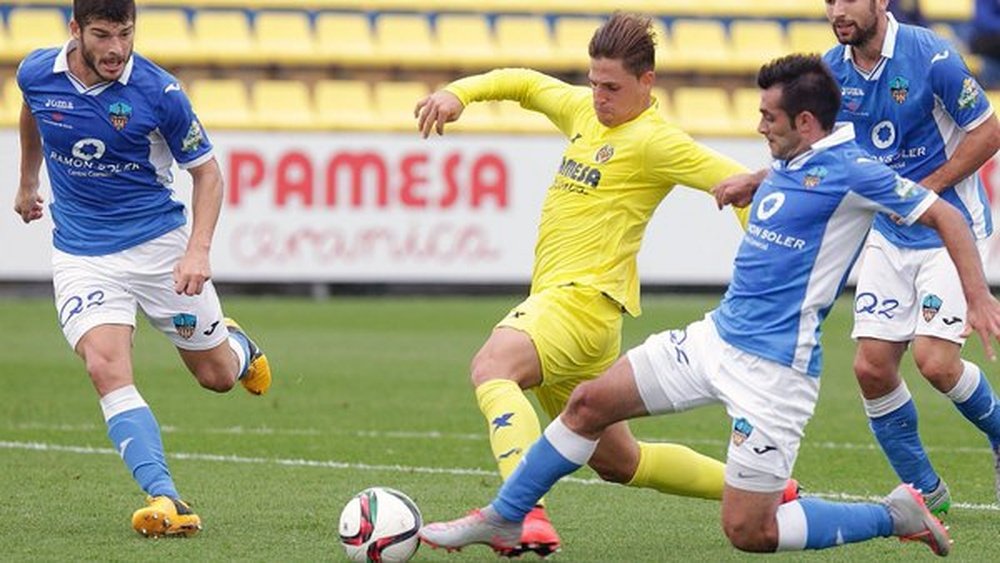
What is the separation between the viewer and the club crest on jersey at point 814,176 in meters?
6.12

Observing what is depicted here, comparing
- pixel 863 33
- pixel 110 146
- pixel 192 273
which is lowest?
pixel 192 273

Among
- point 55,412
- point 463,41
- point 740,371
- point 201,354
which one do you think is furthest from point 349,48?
point 740,371

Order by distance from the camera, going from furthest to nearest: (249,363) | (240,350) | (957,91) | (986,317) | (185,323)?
(249,363) → (240,350) → (185,323) → (957,91) → (986,317)

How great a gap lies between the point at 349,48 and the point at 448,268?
386 centimetres

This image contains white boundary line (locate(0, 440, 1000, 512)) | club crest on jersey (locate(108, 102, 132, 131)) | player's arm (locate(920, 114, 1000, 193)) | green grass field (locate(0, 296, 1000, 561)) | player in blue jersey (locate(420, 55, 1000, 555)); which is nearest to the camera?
player in blue jersey (locate(420, 55, 1000, 555))

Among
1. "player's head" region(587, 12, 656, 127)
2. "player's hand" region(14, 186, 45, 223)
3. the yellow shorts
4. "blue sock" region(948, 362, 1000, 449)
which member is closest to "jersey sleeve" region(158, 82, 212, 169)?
"player's hand" region(14, 186, 45, 223)

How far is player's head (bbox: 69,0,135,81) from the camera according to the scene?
285 inches

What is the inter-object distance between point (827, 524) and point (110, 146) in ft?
10.7

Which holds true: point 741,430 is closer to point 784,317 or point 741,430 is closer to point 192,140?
point 784,317

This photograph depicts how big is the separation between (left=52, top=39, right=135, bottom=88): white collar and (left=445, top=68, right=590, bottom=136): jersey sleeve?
4.25ft

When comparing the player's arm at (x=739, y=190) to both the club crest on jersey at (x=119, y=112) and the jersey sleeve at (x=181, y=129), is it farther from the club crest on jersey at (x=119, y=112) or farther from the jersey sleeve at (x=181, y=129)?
the club crest on jersey at (x=119, y=112)

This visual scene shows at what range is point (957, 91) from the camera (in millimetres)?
7652

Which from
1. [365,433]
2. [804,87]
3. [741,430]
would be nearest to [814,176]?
[804,87]

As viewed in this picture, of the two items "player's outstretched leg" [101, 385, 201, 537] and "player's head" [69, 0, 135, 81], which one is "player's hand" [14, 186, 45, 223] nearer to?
"player's head" [69, 0, 135, 81]
